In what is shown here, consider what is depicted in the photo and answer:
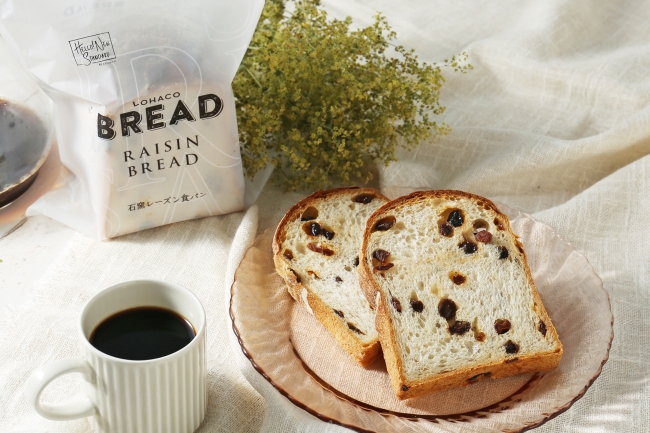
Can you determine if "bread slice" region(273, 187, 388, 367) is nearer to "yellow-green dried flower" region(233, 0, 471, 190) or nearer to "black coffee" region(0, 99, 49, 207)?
"yellow-green dried flower" region(233, 0, 471, 190)

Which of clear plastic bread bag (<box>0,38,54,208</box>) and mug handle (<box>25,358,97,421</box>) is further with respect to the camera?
clear plastic bread bag (<box>0,38,54,208</box>)

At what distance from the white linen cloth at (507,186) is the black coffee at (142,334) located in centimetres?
21

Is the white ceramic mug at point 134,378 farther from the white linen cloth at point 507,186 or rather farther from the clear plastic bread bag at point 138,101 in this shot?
the clear plastic bread bag at point 138,101

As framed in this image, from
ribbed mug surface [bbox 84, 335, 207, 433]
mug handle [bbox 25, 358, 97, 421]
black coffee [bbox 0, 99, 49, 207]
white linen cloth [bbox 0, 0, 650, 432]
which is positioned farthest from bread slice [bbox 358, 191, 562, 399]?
black coffee [bbox 0, 99, 49, 207]

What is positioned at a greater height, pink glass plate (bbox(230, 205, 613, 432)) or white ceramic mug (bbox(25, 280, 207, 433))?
white ceramic mug (bbox(25, 280, 207, 433))

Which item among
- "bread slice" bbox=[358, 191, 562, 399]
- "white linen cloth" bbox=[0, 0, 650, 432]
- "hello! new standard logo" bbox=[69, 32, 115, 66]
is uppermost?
"hello! new standard logo" bbox=[69, 32, 115, 66]

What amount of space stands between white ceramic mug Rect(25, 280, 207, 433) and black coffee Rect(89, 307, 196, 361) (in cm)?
1

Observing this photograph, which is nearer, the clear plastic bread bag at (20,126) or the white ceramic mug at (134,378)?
the white ceramic mug at (134,378)

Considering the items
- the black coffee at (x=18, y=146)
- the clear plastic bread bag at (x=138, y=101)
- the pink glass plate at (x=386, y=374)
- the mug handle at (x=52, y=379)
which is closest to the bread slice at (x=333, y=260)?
the pink glass plate at (x=386, y=374)

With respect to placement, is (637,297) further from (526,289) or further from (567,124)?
(567,124)

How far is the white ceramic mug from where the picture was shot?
3.72 feet

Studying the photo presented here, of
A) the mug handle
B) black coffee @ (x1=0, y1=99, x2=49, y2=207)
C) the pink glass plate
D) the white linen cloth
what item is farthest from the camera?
black coffee @ (x1=0, y1=99, x2=49, y2=207)

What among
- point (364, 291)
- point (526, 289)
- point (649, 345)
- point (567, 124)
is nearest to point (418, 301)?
point (364, 291)

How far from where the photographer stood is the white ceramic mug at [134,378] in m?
1.13
